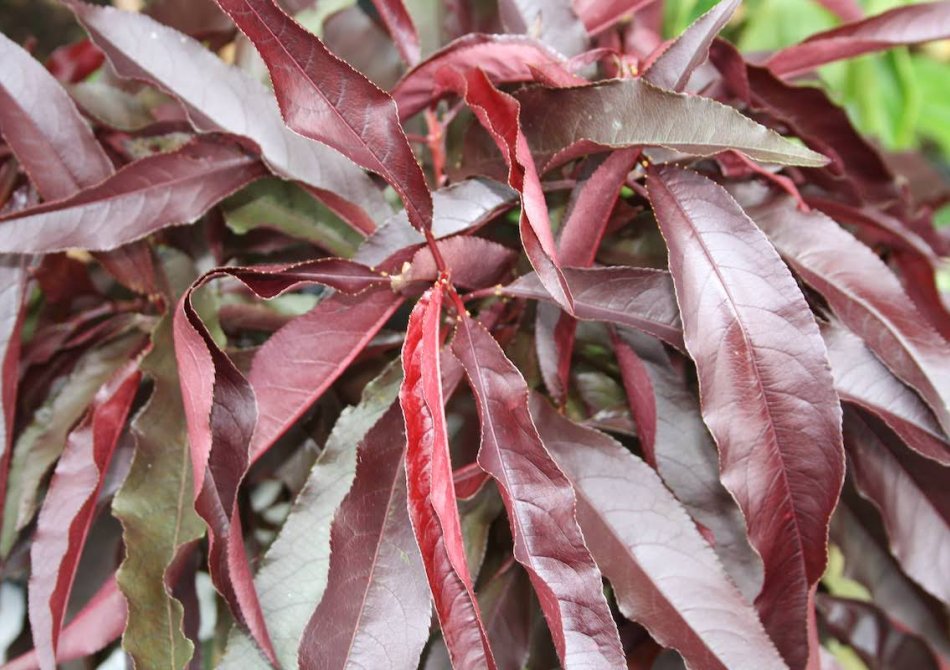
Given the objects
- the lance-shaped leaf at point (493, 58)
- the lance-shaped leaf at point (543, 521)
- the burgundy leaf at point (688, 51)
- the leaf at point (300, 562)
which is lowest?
the leaf at point (300, 562)

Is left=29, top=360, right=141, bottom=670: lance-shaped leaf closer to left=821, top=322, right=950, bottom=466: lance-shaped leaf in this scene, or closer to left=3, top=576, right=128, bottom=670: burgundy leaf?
left=3, top=576, right=128, bottom=670: burgundy leaf

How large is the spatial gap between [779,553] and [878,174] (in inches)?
12.6

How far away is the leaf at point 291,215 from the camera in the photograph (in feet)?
1.72

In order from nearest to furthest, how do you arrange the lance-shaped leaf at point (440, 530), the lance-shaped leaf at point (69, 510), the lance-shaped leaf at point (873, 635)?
the lance-shaped leaf at point (440, 530), the lance-shaped leaf at point (69, 510), the lance-shaped leaf at point (873, 635)

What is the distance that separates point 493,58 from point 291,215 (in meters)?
0.17

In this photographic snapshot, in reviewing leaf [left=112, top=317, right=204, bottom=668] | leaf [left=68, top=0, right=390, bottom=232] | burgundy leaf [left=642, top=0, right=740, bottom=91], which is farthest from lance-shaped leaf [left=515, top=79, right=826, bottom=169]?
leaf [left=112, top=317, right=204, bottom=668]

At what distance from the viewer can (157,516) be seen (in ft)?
1.45

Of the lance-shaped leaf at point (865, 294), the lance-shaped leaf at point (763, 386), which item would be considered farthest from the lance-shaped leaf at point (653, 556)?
the lance-shaped leaf at point (865, 294)

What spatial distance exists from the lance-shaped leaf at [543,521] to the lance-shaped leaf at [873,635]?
0.98ft

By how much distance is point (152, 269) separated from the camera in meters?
0.52

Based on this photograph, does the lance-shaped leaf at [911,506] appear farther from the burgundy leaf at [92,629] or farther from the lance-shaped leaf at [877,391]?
the burgundy leaf at [92,629]

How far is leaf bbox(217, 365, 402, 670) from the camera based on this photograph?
43cm

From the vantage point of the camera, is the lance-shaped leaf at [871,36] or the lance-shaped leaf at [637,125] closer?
the lance-shaped leaf at [637,125]

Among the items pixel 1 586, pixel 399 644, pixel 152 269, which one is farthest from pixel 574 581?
pixel 1 586
